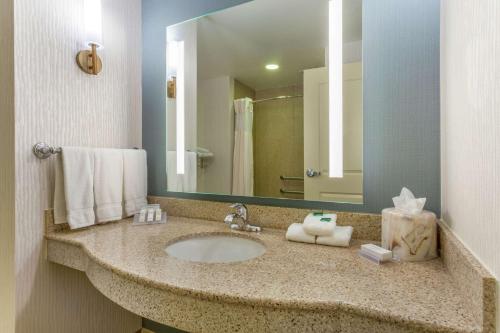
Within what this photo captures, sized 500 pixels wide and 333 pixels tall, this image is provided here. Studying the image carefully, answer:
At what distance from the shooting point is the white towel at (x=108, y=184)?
1.21 m

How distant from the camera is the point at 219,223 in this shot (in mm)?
1256

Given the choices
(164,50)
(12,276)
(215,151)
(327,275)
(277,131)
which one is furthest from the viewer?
(164,50)

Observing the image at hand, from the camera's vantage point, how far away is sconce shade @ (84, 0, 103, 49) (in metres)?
1.23

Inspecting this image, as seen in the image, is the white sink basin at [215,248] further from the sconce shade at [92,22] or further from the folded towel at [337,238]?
the sconce shade at [92,22]

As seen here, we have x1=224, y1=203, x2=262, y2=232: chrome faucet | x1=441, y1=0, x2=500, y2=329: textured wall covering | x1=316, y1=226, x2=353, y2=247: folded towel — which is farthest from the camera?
x1=224, y1=203, x2=262, y2=232: chrome faucet

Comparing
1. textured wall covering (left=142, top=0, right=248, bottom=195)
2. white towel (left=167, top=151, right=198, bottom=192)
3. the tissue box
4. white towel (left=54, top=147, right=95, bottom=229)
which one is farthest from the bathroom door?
white towel (left=54, top=147, right=95, bottom=229)

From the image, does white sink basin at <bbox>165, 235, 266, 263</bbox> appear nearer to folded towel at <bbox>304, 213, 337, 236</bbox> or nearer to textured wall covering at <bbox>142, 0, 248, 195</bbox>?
folded towel at <bbox>304, 213, 337, 236</bbox>

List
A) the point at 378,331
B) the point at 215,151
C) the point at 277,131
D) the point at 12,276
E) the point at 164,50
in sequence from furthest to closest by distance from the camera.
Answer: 1. the point at 164,50
2. the point at 215,151
3. the point at 277,131
4. the point at 12,276
5. the point at 378,331

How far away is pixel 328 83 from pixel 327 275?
28.9 inches

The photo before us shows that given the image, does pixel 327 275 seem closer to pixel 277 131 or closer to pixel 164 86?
pixel 277 131

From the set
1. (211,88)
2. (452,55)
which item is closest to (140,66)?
(211,88)

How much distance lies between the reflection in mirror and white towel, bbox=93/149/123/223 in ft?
0.86

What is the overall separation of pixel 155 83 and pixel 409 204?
1378 mm

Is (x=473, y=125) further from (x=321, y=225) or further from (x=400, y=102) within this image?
(x=321, y=225)
